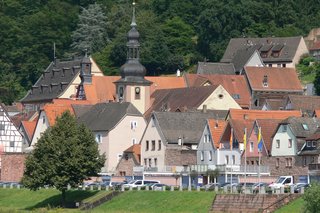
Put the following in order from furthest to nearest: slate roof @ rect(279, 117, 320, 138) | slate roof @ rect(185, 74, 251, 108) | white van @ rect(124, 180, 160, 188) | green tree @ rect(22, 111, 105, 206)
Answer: slate roof @ rect(185, 74, 251, 108), white van @ rect(124, 180, 160, 188), green tree @ rect(22, 111, 105, 206), slate roof @ rect(279, 117, 320, 138)

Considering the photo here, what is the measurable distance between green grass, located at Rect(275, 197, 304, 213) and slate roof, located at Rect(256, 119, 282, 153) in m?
19.1

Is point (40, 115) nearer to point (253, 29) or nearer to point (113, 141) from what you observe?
point (113, 141)

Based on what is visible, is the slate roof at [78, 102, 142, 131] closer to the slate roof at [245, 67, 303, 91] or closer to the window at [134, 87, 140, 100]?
the window at [134, 87, 140, 100]

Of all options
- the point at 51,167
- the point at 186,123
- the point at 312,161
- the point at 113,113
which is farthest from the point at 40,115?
the point at 312,161

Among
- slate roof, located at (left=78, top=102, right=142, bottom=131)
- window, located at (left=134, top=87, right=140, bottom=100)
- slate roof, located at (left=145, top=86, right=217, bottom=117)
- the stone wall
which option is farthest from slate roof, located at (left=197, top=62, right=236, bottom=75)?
the stone wall

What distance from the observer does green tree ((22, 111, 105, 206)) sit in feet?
385

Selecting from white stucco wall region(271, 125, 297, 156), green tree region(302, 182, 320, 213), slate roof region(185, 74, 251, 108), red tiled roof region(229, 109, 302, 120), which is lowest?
green tree region(302, 182, 320, 213)

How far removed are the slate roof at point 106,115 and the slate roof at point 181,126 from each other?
6.73m

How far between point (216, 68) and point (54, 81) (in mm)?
17801

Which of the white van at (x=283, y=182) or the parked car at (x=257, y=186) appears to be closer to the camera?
the parked car at (x=257, y=186)

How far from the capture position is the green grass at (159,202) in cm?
10615

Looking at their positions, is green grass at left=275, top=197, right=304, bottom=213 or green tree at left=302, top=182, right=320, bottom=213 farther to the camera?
green grass at left=275, top=197, right=304, bottom=213

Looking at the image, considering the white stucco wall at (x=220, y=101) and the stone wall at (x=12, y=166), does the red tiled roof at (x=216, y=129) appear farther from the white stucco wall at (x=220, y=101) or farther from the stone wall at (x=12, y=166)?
the stone wall at (x=12, y=166)

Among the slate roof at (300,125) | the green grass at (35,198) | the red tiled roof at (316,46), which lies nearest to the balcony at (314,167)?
the slate roof at (300,125)
